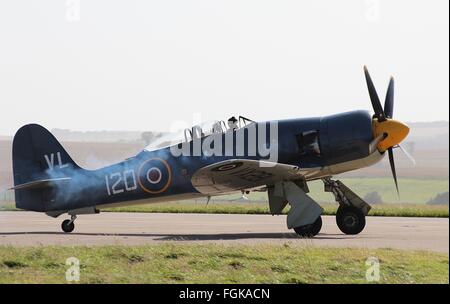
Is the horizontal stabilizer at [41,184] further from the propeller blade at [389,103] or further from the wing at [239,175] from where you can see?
the propeller blade at [389,103]

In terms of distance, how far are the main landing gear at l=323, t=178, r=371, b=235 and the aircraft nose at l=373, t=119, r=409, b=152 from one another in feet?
5.43

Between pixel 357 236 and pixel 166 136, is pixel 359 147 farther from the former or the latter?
pixel 166 136

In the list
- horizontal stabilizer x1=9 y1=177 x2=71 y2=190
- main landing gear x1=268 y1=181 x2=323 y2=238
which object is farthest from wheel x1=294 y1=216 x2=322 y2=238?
horizontal stabilizer x1=9 y1=177 x2=71 y2=190

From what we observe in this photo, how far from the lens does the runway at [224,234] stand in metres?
16.2

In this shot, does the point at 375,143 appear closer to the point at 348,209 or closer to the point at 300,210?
the point at 348,209

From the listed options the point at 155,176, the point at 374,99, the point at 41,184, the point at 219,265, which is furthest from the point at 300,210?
the point at 41,184

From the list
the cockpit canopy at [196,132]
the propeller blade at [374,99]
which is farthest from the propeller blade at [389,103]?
the cockpit canopy at [196,132]

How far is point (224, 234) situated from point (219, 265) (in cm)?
681

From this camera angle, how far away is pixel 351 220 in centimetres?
1861

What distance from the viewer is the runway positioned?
16172 mm

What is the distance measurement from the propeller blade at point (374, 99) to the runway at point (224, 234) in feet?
9.45

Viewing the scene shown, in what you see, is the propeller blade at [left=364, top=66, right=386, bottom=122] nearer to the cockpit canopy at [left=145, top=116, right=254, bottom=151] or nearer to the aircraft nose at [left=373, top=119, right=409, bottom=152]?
the aircraft nose at [left=373, top=119, right=409, bottom=152]

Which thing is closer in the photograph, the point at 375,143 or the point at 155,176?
the point at 375,143

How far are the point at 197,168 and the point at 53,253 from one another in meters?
6.14
